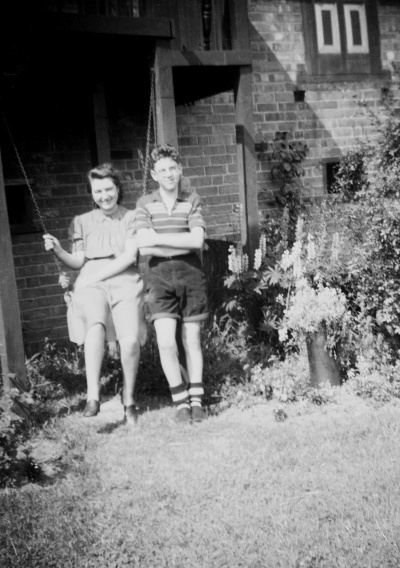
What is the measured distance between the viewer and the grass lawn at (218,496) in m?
3.01

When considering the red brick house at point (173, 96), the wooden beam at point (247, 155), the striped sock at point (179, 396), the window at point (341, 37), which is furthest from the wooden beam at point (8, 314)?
the window at point (341, 37)

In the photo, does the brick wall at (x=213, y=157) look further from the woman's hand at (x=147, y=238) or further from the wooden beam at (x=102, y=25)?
the woman's hand at (x=147, y=238)

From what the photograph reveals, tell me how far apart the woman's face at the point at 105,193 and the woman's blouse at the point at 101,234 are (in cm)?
9

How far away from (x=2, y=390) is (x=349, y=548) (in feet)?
9.44

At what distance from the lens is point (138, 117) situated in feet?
24.4

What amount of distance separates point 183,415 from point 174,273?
969 millimetres

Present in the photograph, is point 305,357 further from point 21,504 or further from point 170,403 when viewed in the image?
point 21,504

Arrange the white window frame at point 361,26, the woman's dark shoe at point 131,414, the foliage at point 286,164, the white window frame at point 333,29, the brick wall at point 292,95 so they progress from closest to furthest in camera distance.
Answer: the woman's dark shoe at point 131,414, the brick wall at point 292,95, the foliage at point 286,164, the white window frame at point 333,29, the white window frame at point 361,26

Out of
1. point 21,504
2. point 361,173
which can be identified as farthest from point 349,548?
point 361,173

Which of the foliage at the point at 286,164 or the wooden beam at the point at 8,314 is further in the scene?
the foliage at the point at 286,164

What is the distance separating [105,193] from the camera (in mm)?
4883

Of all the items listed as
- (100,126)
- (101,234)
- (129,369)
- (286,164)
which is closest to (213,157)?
(286,164)

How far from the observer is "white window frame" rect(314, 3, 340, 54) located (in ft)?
26.9

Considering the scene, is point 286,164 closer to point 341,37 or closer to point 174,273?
point 341,37
